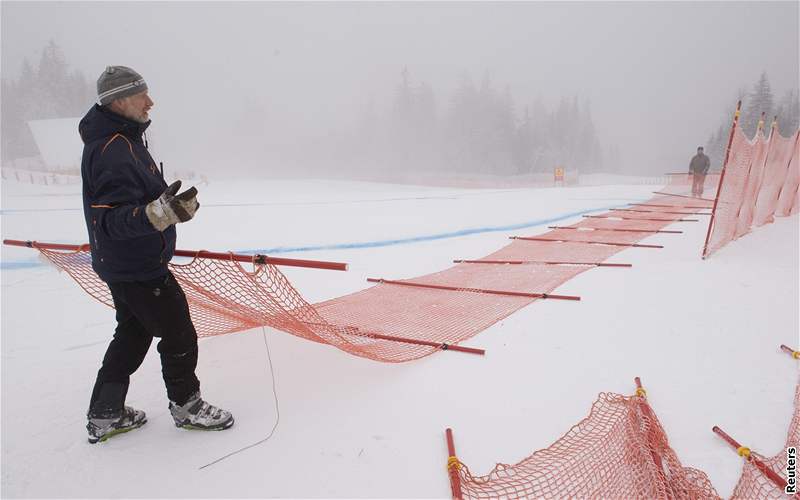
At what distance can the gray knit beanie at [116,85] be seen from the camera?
4.62ft

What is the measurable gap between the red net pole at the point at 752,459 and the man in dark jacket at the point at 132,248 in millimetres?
1809

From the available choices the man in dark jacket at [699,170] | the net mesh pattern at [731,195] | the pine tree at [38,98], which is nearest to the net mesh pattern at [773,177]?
the net mesh pattern at [731,195]

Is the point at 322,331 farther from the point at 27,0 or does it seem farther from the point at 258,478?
the point at 27,0

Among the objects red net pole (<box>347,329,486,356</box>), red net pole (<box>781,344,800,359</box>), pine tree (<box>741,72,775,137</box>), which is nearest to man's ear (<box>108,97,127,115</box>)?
red net pole (<box>347,329,486,356</box>)

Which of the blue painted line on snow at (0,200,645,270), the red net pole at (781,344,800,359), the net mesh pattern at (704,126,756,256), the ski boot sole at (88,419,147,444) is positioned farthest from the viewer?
the blue painted line on snow at (0,200,645,270)

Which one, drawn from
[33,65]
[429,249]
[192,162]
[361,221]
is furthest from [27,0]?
[429,249]

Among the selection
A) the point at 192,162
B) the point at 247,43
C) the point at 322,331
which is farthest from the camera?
the point at 247,43

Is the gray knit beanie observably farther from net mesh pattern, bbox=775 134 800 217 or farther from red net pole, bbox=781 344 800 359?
net mesh pattern, bbox=775 134 800 217

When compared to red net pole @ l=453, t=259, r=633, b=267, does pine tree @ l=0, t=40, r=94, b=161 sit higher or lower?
higher

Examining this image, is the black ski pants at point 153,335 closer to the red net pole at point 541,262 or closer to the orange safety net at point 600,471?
the orange safety net at point 600,471

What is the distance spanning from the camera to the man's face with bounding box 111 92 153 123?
145 centimetres

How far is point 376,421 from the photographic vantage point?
5.50 ft

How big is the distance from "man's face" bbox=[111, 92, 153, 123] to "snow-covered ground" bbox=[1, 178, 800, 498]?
1.19 metres

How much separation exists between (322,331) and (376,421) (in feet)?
1.54
